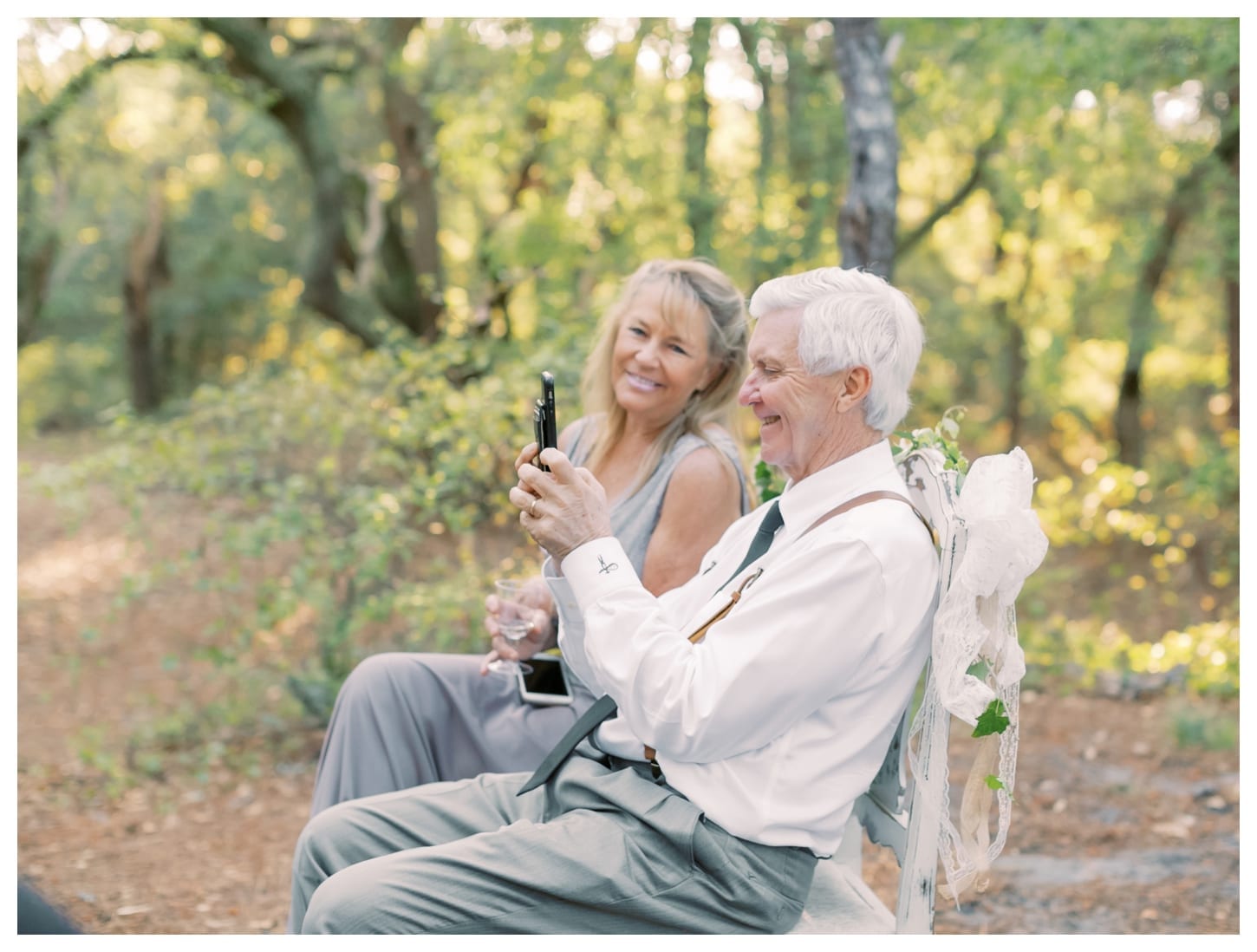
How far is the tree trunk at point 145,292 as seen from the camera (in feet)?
54.5

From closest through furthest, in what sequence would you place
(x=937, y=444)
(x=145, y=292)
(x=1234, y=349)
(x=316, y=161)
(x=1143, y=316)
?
(x=937, y=444), (x=1234, y=349), (x=316, y=161), (x=1143, y=316), (x=145, y=292)

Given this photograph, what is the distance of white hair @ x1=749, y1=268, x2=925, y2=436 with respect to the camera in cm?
184

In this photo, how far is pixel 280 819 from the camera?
4.31 meters

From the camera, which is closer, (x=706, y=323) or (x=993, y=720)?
(x=993, y=720)

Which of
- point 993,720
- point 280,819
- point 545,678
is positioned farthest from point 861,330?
point 280,819

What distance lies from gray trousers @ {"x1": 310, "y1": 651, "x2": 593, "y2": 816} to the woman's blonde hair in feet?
1.93

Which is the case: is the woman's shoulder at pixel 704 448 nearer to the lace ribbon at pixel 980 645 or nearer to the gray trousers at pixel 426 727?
the gray trousers at pixel 426 727

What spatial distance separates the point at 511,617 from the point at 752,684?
954 millimetres

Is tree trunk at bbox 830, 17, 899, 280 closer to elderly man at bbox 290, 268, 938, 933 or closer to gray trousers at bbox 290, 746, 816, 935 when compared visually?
elderly man at bbox 290, 268, 938, 933

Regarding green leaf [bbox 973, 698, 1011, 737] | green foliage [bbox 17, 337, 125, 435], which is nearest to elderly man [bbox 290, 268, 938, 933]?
green leaf [bbox 973, 698, 1011, 737]

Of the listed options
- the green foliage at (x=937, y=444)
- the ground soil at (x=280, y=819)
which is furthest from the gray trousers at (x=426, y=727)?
the ground soil at (x=280, y=819)

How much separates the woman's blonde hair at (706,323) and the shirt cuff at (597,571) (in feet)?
2.76

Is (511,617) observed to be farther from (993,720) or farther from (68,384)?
(68,384)
